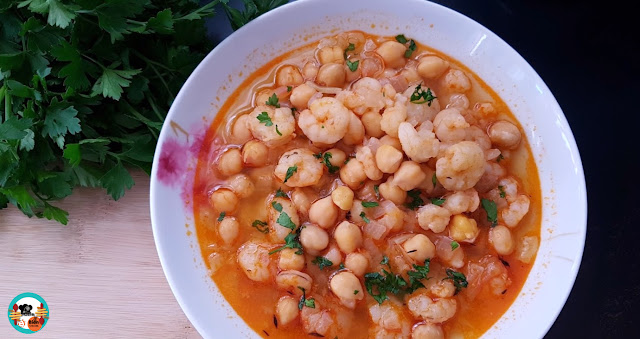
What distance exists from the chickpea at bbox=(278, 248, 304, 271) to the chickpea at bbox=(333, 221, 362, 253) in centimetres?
20

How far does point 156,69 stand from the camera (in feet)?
9.97

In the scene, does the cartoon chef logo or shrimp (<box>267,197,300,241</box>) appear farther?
the cartoon chef logo

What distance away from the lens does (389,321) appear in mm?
2680

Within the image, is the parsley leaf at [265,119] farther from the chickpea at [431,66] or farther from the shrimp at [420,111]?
the chickpea at [431,66]

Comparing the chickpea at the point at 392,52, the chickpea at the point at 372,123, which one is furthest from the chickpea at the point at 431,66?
the chickpea at the point at 372,123

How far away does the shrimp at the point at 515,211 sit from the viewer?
2.78 meters

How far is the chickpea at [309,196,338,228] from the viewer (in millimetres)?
2719

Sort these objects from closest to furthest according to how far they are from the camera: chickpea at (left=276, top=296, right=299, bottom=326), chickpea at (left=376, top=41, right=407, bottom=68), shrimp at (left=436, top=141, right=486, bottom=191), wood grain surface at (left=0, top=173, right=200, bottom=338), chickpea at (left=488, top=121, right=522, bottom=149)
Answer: shrimp at (left=436, top=141, right=486, bottom=191) < chickpea at (left=276, top=296, right=299, bottom=326) < chickpea at (left=488, top=121, right=522, bottom=149) < chickpea at (left=376, top=41, right=407, bottom=68) < wood grain surface at (left=0, top=173, right=200, bottom=338)

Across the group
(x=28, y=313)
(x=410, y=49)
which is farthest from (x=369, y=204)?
(x=28, y=313)

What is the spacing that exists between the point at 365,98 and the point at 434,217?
665mm

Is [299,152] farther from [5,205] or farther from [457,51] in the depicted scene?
[5,205]

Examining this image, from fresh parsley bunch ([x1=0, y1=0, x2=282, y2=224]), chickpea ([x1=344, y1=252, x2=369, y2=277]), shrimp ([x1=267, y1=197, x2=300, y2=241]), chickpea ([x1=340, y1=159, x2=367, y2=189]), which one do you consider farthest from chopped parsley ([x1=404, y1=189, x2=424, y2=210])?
fresh parsley bunch ([x1=0, y1=0, x2=282, y2=224])

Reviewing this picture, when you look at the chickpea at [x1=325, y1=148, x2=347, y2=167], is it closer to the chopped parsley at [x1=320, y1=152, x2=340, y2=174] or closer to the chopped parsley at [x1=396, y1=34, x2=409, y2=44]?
the chopped parsley at [x1=320, y1=152, x2=340, y2=174]

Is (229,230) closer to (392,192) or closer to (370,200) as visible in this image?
(370,200)
